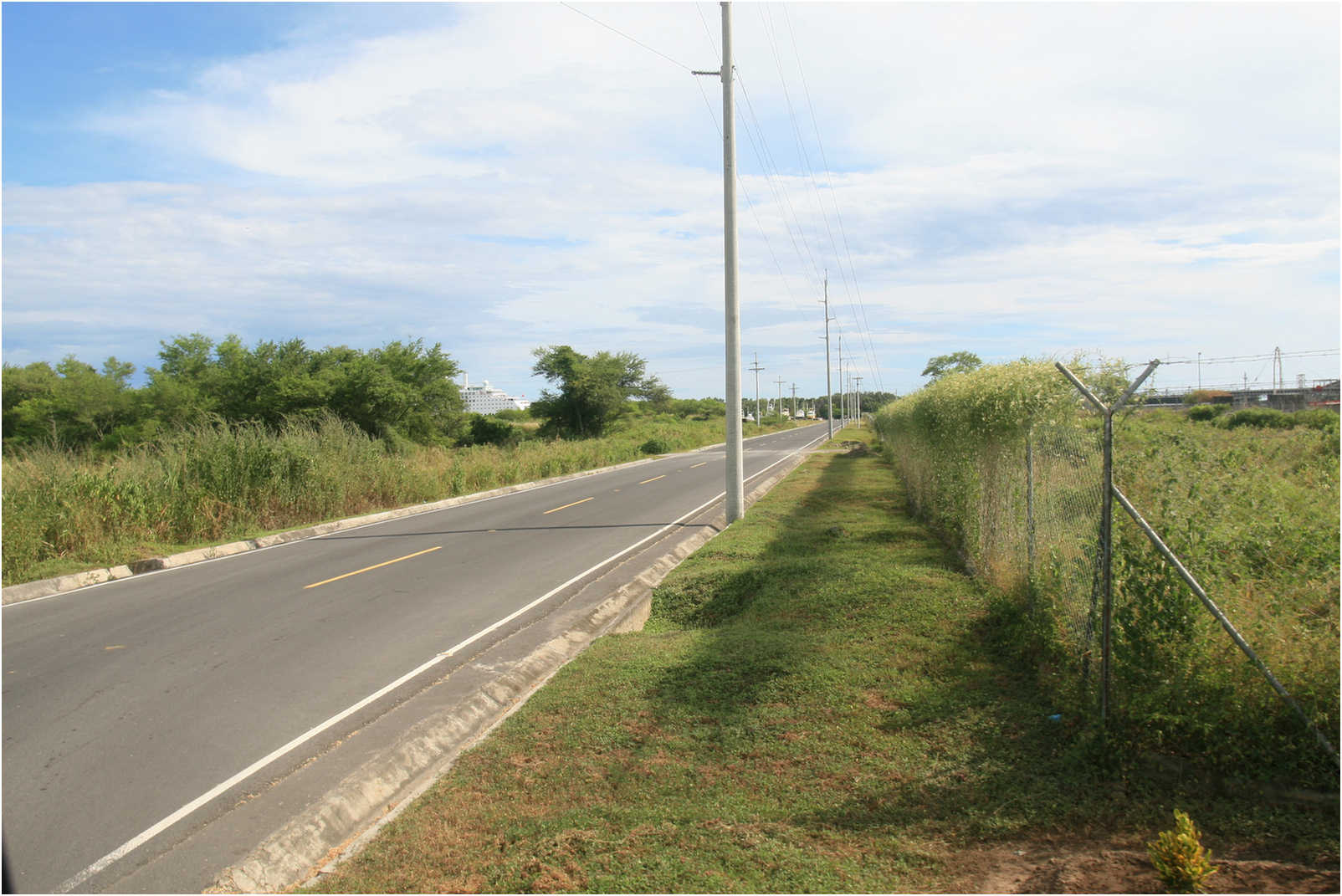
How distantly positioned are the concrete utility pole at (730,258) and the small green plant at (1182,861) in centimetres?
1181

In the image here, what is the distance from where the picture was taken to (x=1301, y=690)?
4.02m

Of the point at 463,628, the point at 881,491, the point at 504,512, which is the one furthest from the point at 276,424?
the point at 463,628

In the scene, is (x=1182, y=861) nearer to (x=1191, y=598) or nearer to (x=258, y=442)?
(x=1191, y=598)

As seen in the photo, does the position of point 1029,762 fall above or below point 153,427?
below

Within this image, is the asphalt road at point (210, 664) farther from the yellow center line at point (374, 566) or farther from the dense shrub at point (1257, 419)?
the dense shrub at point (1257, 419)

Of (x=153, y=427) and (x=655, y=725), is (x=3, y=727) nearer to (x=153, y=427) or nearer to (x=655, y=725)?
(x=655, y=725)

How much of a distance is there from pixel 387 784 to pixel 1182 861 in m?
4.05

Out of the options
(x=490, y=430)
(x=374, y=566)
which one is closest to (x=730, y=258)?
(x=374, y=566)

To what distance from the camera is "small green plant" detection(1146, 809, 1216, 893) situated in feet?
11.0

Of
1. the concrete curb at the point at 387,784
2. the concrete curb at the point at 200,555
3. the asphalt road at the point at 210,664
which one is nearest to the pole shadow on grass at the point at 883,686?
the concrete curb at the point at 387,784

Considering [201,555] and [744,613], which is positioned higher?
[201,555]

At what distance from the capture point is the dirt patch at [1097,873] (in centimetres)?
343

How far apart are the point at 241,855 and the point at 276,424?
3887cm

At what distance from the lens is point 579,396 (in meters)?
58.9
